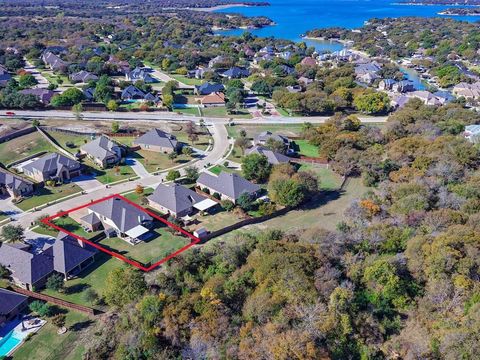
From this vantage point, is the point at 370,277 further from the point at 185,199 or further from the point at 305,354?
the point at 185,199

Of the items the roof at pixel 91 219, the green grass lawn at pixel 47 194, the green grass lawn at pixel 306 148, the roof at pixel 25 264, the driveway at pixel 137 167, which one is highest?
the roof at pixel 25 264

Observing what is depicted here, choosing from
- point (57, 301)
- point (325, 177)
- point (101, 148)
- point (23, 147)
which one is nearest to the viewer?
point (57, 301)

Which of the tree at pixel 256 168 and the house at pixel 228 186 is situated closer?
the house at pixel 228 186

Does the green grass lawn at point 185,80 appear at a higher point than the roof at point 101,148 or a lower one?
lower

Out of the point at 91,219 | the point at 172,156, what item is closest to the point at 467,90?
the point at 172,156

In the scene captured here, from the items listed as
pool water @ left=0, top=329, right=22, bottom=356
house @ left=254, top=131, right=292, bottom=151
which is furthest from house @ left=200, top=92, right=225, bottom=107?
pool water @ left=0, top=329, right=22, bottom=356

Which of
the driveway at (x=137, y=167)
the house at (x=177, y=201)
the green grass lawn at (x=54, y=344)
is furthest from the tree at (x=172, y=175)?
the green grass lawn at (x=54, y=344)

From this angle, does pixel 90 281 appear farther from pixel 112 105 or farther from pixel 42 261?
pixel 112 105

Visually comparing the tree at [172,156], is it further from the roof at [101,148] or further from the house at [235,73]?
the house at [235,73]
